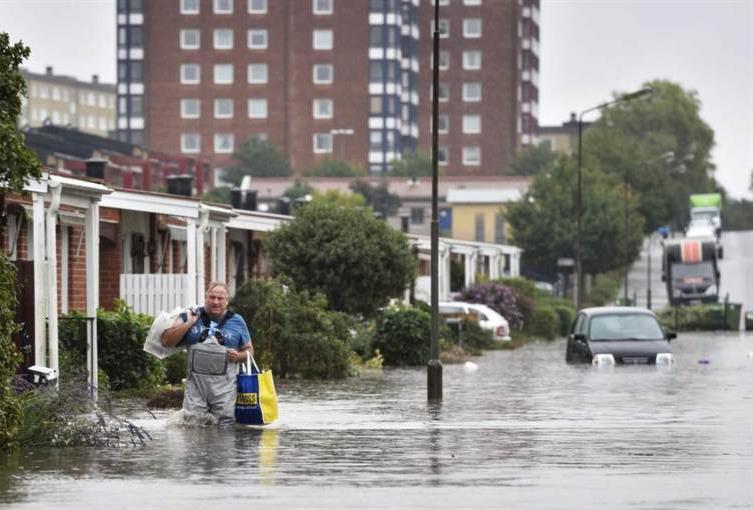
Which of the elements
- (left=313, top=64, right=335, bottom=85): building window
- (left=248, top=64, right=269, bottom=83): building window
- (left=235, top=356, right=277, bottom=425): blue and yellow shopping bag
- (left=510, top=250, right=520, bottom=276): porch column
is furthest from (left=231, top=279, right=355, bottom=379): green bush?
(left=248, top=64, right=269, bottom=83): building window

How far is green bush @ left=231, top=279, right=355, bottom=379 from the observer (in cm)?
3316

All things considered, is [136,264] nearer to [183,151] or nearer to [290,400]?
[290,400]

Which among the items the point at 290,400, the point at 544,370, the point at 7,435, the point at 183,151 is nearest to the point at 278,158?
the point at 183,151

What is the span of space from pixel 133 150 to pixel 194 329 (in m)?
104

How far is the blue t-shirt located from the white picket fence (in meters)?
13.8

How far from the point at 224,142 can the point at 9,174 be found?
6045 inches

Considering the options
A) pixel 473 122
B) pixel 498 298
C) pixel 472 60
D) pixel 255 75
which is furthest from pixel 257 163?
pixel 498 298

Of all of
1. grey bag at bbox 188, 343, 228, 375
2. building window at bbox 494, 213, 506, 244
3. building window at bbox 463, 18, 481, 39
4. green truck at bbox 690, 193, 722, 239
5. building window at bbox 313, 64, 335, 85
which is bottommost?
grey bag at bbox 188, 343, 228, 375

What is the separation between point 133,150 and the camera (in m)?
122

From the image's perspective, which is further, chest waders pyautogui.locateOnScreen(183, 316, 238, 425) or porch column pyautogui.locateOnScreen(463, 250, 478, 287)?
porch column pyautogui.locateOnScreen(463, 250, 478, 287)

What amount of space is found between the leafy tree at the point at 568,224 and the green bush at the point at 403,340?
2234 inches

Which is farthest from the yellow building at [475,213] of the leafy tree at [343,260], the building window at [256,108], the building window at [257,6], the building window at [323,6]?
the leafy tree at [343,260]

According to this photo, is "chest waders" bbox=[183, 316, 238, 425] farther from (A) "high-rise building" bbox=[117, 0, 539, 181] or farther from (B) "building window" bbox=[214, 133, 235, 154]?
(B) "building window" bbox=[214, 133, 235, 154]

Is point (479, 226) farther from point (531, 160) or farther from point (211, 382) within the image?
point (211, 382)
